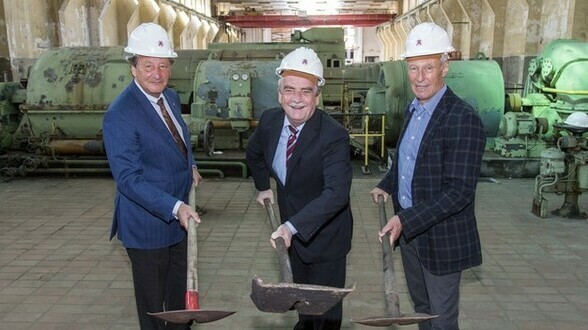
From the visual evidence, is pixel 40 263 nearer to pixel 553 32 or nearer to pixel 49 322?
pixel 49 322

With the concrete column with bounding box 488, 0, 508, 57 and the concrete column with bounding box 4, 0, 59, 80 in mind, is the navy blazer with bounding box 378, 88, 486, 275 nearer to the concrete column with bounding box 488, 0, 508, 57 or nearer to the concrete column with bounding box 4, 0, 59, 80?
the concrete column with bounding box 4, 0, 59, 80

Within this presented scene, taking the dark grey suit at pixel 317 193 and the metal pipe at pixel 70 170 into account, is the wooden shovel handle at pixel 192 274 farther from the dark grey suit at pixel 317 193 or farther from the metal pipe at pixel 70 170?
the metal pipe at pixel 70 170

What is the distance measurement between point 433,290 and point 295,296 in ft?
2.52

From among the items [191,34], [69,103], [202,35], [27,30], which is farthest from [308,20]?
[69,103]

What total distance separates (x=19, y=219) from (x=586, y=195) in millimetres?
7139

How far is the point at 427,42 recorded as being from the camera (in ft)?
7.35

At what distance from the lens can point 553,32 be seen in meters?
9.80

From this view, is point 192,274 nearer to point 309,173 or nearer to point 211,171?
point 309,173

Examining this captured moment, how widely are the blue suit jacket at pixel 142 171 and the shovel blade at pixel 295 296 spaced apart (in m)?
0.63

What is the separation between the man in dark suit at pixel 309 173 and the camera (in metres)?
2.27

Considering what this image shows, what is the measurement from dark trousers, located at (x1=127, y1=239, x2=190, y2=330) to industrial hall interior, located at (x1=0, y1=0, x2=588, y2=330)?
3 centimetres

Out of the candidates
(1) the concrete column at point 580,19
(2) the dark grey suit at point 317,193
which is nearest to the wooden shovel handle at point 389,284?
(2) the dark grey suit at point 317,193

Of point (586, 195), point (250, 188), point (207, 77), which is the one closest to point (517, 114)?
point (586, 195)

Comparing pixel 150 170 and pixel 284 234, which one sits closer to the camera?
pixel 284 234
